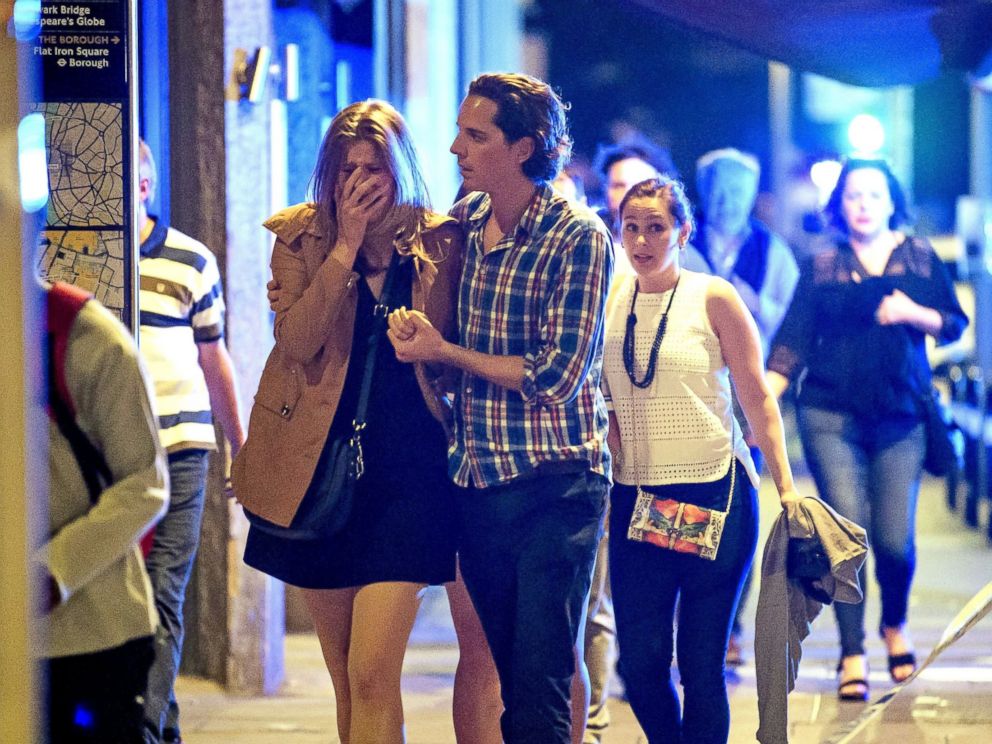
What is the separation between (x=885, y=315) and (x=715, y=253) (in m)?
0.74

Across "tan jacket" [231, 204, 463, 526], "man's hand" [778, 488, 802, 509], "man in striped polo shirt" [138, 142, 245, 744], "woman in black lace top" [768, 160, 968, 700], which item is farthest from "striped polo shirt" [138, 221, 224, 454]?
"woman in black lace top" [768, 160, 968, 700]

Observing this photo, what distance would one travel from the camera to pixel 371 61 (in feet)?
24.5

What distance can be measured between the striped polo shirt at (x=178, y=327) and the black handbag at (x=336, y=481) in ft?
3.46

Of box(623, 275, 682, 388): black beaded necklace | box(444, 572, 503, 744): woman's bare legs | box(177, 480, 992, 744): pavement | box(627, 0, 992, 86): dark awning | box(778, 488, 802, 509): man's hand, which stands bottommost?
box(177, 480, 992, 744): pavement

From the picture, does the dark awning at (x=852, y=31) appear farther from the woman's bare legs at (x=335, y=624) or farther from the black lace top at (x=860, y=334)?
the woman's bare legs at (x=335, y=624)

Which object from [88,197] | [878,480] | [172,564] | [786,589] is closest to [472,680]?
[786,589]

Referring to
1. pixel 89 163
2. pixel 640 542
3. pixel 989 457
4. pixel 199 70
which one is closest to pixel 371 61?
pixel 199 70

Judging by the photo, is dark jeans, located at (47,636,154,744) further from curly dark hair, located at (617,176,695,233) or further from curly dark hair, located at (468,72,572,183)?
curly dark hair, located at (617,176,695,233)

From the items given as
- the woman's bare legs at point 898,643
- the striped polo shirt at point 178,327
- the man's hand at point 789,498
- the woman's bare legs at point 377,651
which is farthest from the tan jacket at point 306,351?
the woman's bare legs at point 898,643

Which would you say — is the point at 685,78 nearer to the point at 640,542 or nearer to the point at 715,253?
the point at 715,253

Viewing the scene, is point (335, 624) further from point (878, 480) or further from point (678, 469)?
point (878, 480)

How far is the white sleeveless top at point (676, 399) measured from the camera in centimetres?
417

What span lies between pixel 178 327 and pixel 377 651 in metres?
1.51

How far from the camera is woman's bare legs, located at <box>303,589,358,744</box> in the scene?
12.2ft
